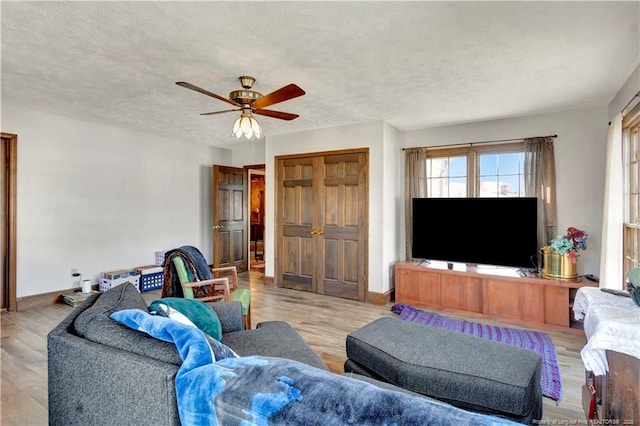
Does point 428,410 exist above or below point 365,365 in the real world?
above

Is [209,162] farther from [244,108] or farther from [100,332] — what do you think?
[100,332]

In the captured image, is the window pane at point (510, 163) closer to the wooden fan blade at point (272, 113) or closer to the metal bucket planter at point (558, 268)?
the metal bucket planter at point (558, 268)

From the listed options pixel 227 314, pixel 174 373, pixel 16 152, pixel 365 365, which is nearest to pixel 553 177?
pixel 365 365

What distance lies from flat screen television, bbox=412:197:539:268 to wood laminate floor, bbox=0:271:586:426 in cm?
96

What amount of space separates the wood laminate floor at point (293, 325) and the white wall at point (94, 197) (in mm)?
718

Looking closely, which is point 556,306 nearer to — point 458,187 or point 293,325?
point 458,187

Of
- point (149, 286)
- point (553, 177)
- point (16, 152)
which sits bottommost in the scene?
point (149, 286)

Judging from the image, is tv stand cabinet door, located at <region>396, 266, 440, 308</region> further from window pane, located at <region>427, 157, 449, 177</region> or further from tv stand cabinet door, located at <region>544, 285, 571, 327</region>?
window pane, located at <region>427, 157, 449, 177</region>

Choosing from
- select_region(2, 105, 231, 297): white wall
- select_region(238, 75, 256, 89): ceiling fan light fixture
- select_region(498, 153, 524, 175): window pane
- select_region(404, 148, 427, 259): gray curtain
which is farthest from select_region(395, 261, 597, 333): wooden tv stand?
select_region(2, 105, 231, 297): white wall

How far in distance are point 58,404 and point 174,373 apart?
80 cm

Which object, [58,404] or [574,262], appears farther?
[574,262]

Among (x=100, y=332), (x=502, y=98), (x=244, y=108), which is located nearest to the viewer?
(x=100, y=332)

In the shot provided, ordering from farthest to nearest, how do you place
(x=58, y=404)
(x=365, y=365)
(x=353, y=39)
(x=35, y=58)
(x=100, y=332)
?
(x=35, y=58)
(x=353, y=39)
(x=365, y=365)
(x=58, y=404)
(x=100, y=332)

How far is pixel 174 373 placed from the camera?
1009 millimetres
